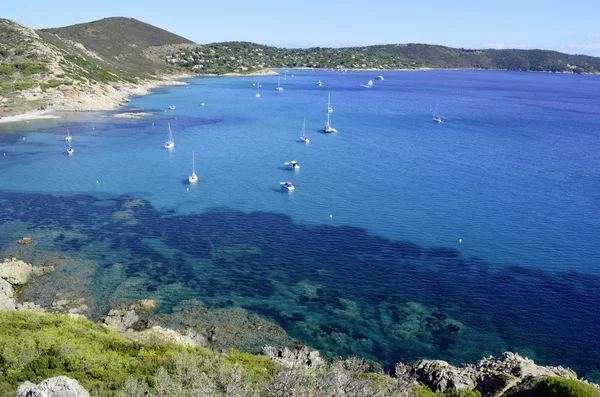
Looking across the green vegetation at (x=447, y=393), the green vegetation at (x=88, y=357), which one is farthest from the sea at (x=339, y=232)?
the green vegetation at (x=88, y=357)

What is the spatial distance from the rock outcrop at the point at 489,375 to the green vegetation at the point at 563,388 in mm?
1508

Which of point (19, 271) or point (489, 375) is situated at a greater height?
point (19, 271)

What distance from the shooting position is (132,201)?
5884cm

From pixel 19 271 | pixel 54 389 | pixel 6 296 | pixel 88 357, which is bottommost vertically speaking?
pixel 6 296

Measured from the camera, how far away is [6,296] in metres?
34.3

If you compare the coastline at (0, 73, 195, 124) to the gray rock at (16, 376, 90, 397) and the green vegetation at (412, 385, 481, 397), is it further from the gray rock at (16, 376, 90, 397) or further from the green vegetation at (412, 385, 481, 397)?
the green vegetation at (412, 385, 481, 397)

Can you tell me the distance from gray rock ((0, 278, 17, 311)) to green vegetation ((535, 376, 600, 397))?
3301 centimetres

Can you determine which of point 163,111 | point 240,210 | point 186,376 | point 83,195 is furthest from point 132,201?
point 163,111

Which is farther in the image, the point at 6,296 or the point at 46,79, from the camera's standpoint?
the point at 46,79

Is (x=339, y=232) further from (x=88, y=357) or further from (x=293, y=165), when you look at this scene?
(x=88, y=357)

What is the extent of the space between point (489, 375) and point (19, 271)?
37.5 meters

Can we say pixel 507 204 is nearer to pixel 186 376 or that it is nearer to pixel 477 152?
pixel 477 152

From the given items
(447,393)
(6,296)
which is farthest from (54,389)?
(6,296)

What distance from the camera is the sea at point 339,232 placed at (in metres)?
34.3
